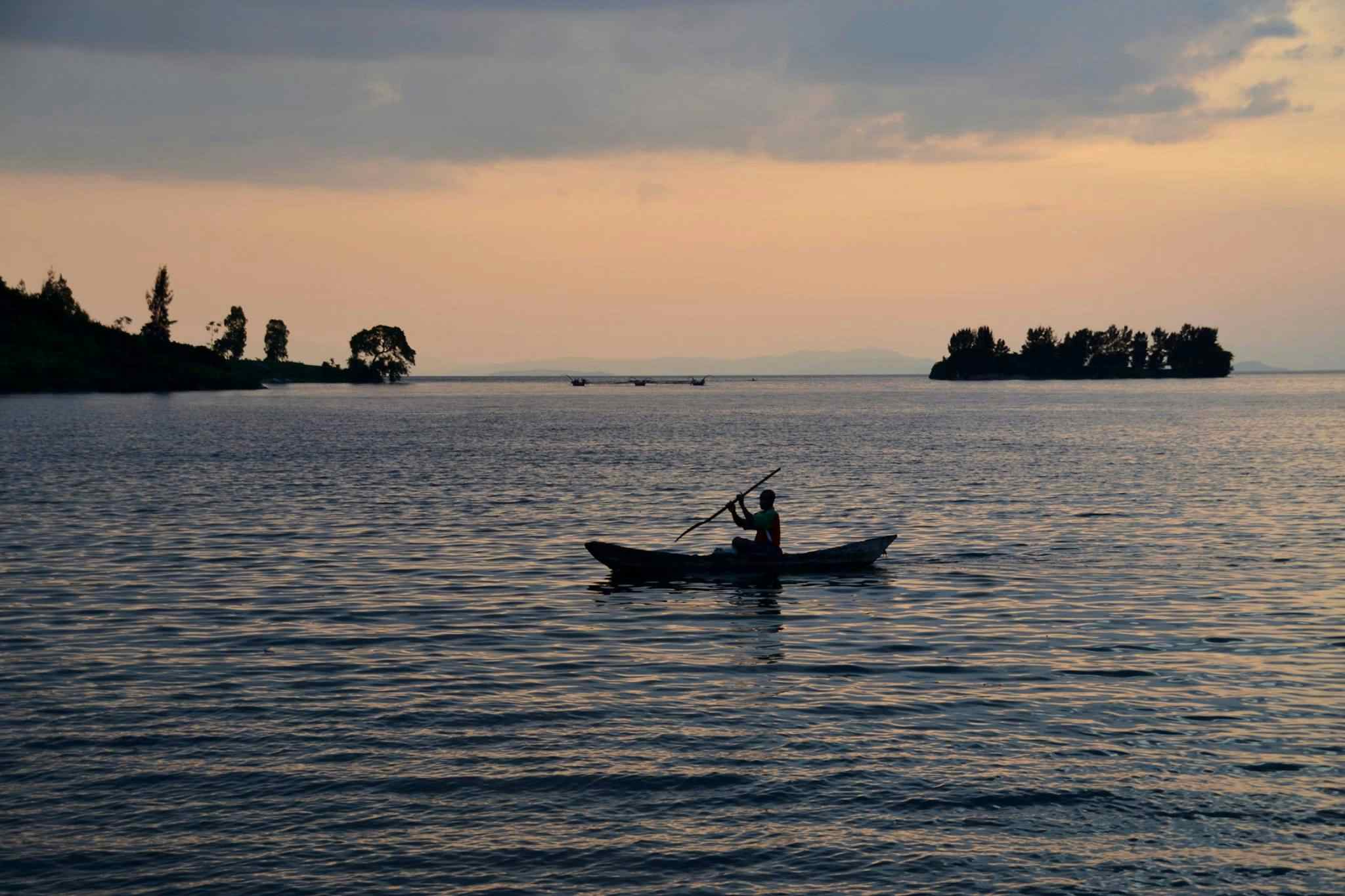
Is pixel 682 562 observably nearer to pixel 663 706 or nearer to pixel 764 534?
pixel 764 534

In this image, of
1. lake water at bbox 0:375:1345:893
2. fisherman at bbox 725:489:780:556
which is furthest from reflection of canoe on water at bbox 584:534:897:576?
lake water at bbox 0:375:1345:893

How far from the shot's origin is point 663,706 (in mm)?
20031

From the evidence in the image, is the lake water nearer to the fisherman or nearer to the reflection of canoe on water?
the reflection of canoe on water

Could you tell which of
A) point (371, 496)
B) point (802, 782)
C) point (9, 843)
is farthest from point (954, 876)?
point (371, 496)

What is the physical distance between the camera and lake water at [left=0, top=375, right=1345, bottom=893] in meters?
13.7

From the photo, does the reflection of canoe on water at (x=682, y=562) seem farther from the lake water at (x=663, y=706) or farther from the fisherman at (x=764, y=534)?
the lake water at (x=663, y=706)

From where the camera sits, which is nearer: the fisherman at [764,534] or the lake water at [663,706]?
the lake water at [663,706]

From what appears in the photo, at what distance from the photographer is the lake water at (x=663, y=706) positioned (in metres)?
13.7

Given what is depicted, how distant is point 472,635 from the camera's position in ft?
84.4

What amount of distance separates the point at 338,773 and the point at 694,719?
210 inches

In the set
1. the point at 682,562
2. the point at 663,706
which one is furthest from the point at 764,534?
the point at 663,706

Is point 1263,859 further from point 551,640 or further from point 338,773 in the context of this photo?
point 551,640

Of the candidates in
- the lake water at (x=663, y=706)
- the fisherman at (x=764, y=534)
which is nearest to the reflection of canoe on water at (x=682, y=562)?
the fisherman at (x=764, y=534)

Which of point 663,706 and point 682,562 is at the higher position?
point 682,562
